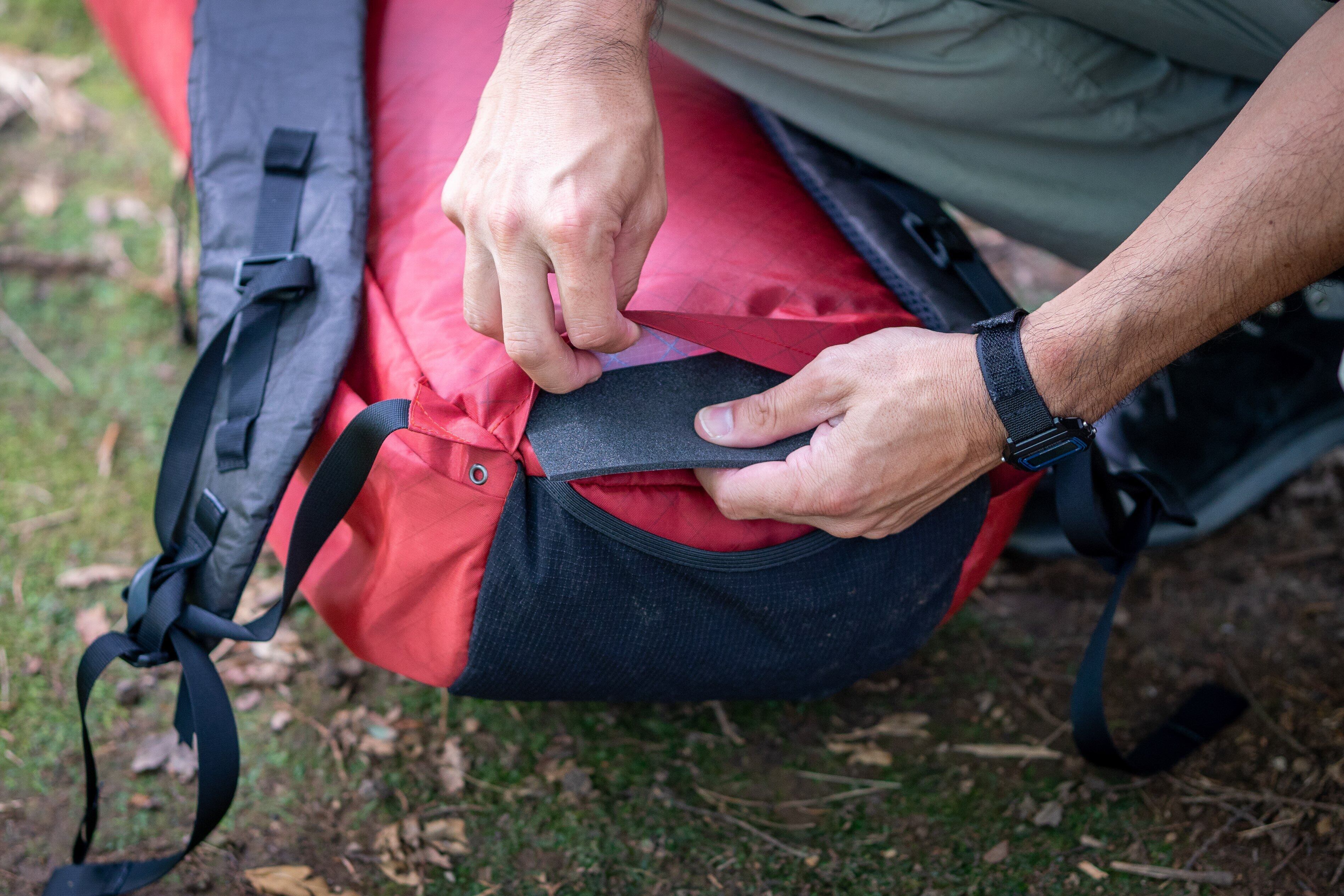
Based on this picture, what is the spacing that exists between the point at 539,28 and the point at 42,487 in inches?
63.7

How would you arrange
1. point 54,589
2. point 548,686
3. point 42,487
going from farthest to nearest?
1. point 42,487
2. point 54,589
3. point 548,686

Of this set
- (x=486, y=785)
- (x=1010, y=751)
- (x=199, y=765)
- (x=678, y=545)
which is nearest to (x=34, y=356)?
(x=199, y=765)

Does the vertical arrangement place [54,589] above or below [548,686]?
below

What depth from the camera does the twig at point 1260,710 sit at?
1.66 metres

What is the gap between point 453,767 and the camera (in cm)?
165

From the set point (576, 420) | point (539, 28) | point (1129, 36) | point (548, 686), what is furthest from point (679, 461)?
point (1129, 36)

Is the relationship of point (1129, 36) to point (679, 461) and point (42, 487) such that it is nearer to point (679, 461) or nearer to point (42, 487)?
point (679, 461)

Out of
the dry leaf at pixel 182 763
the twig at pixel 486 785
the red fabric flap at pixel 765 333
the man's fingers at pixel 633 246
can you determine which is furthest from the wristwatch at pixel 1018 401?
the dry leaf at pixel 182 763

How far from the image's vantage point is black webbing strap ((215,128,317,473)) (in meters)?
1.38

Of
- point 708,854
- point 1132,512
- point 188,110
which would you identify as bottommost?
point 708,854

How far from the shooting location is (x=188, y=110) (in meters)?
1.66

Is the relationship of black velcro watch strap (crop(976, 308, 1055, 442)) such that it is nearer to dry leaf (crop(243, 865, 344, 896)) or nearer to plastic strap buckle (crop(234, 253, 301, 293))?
plastic strap buckle (crop(234, 253, 301, 293))

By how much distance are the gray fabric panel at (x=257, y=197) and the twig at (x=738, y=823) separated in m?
0.80

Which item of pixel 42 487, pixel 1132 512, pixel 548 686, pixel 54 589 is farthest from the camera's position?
pixel 42 487
